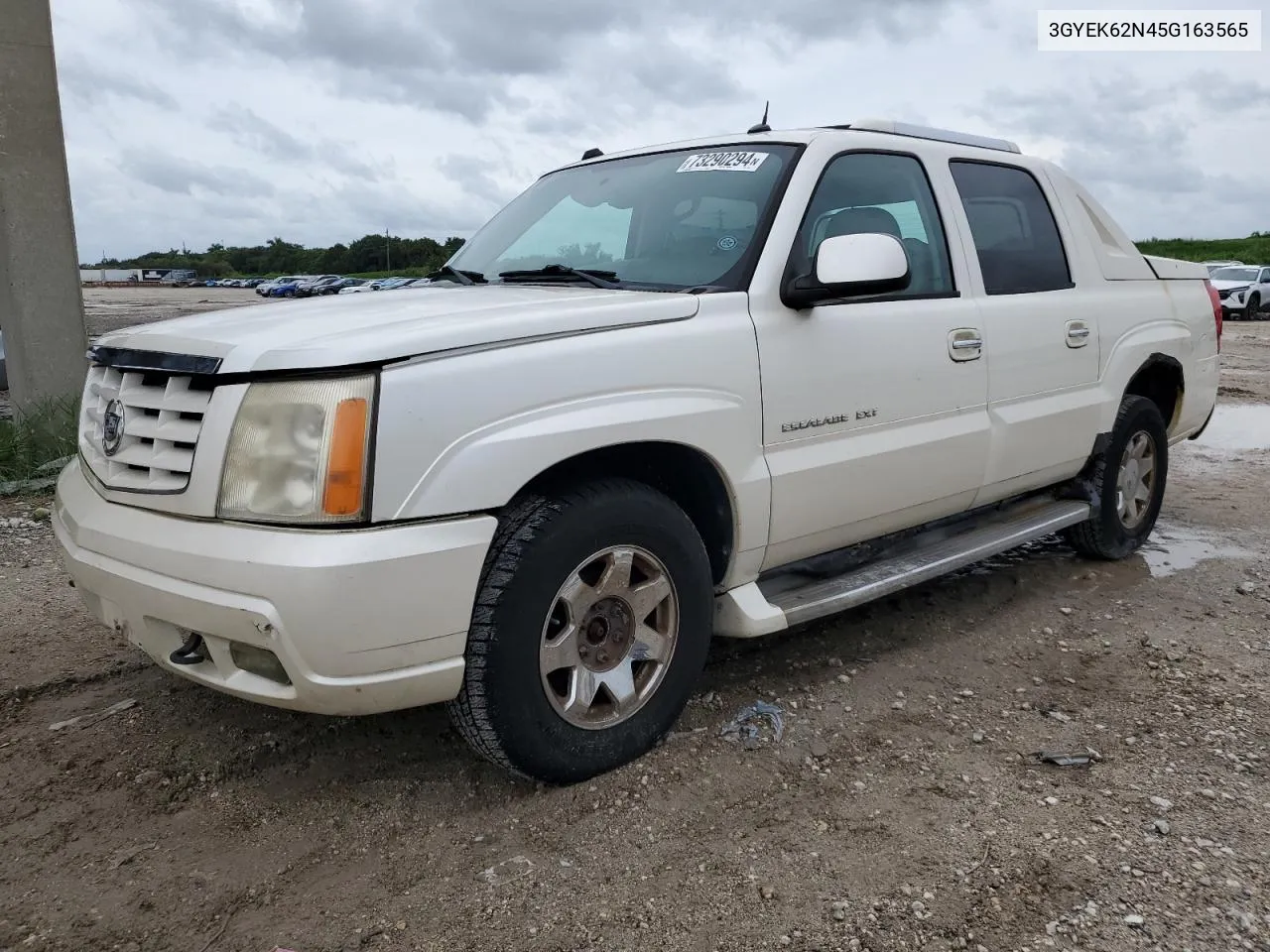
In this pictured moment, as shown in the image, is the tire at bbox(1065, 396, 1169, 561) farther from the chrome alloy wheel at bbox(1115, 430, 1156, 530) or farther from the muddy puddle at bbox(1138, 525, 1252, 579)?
the muddy puddle at bbox(1138, 525, 1252, 579)

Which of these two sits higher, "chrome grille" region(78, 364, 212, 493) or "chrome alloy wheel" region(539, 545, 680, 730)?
"chrome grille" region(78, 364, 212, 493)

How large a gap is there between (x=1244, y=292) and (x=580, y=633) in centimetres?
2635

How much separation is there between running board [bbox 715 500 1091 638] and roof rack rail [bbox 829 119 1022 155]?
1.54m

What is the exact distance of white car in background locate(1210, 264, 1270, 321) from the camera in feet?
79.5

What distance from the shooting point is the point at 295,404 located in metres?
2.35

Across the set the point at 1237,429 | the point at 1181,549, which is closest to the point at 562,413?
the point at 1181,549

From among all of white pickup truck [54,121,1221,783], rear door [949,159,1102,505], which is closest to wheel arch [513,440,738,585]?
white pickup truck [54,121,1221,783]

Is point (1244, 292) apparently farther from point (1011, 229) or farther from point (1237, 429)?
point (1011, 229)

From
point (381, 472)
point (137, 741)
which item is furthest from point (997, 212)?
point (137, 741)

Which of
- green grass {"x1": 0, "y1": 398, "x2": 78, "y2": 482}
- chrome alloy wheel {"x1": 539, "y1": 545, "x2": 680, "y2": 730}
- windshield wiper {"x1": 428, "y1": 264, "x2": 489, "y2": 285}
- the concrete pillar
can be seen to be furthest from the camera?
the concrete pillar

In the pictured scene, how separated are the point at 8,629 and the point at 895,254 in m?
3.72

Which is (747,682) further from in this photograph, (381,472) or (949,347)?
(381,472)

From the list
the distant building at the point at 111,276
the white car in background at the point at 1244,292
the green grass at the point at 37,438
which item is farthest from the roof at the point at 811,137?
the distant building at the point at 111,276

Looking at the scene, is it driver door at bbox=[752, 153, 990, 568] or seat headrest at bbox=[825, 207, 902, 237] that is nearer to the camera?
driver door at bbox=[752, 153, 990, 568]
